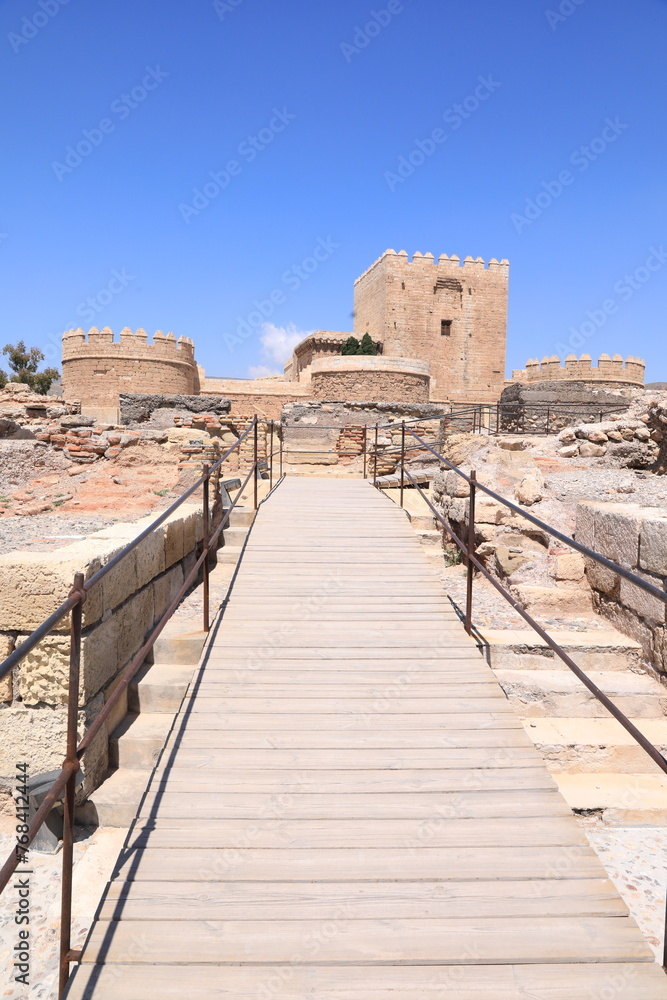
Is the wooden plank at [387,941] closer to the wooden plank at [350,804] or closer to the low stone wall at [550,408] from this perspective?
the wooden plank at [350,804]

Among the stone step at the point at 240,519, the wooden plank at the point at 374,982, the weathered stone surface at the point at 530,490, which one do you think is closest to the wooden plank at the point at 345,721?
the wooden plank at the point at 374,982

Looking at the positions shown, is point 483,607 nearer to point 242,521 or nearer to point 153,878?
point 242,521

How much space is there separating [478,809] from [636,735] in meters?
0.82

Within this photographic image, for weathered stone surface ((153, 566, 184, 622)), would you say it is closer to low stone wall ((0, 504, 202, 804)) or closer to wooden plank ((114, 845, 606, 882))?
low stone wall ((0, 504, 202, 804))

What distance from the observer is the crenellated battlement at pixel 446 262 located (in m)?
31.7

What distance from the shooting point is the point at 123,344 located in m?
24.3

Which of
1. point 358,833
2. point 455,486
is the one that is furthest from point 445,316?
point 358,833

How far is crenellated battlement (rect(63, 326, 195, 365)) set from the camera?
24250 mm

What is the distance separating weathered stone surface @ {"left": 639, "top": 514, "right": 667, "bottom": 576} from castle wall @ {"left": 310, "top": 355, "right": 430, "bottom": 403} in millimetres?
16765

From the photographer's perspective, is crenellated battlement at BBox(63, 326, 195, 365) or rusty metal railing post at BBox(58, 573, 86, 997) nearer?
rusty metal railing post at BBox(58, 573, 86, 997)

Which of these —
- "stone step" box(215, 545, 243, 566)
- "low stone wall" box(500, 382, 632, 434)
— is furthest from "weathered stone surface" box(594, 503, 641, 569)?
"low stone wall" box(500, 382, 632, 434)

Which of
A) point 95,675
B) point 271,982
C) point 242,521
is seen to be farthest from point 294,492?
point 271,982

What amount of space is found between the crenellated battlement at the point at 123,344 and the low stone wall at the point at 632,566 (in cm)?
2203

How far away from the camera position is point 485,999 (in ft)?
6.25
